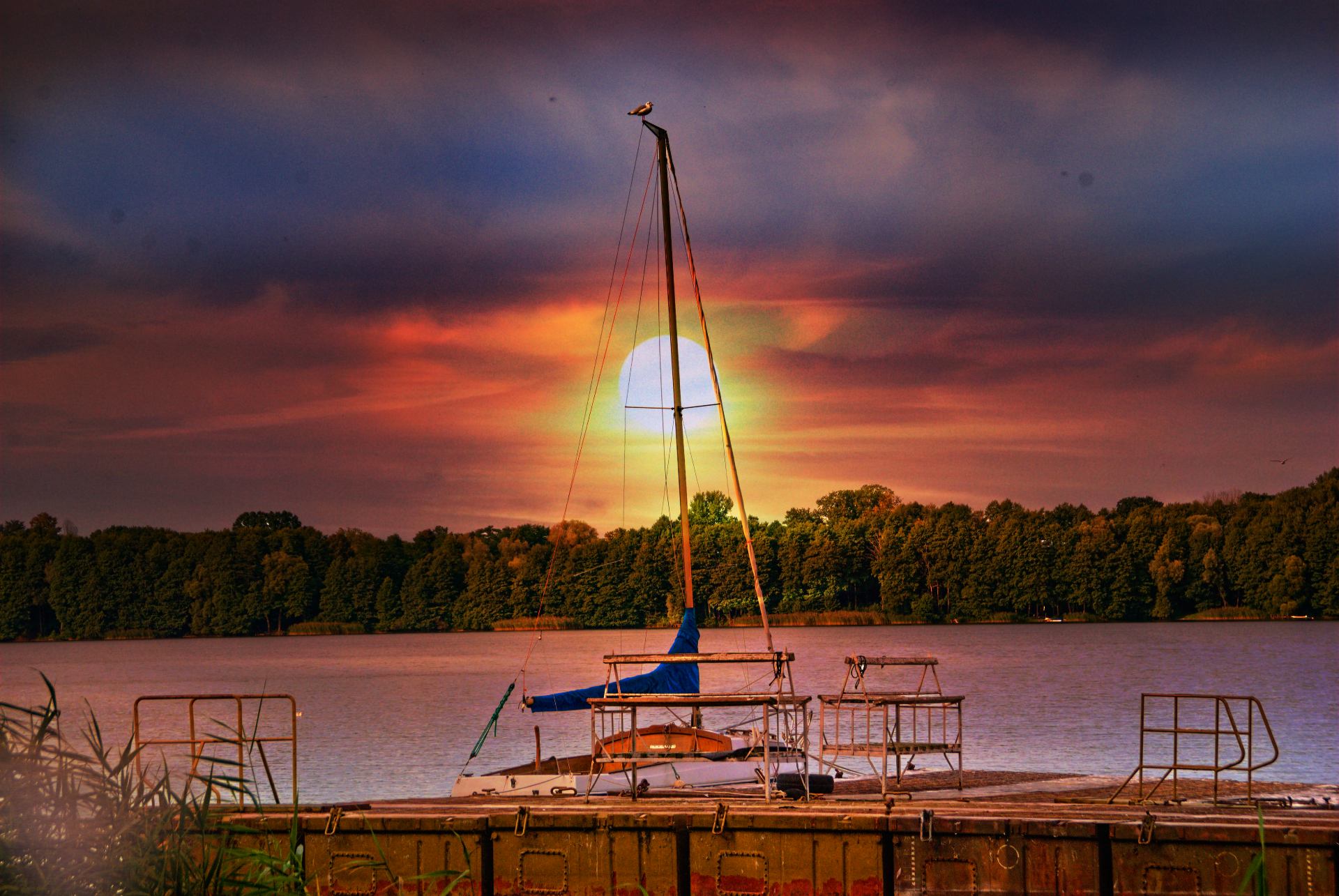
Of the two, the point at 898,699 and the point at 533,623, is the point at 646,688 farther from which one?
the point at 533,623

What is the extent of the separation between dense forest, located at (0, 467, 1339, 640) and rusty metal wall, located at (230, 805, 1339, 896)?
106370 millimetres

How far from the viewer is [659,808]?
15.6 meters

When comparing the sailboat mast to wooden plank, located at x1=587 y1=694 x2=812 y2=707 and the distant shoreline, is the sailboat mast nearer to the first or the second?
wooden plank, located at x1=587 y1=694 x2=812 y2=707

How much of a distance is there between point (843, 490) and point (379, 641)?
54540 millimetres

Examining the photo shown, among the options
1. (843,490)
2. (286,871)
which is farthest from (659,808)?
(843,490)

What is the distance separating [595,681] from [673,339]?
187 feet

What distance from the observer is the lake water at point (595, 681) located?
42.3 metres

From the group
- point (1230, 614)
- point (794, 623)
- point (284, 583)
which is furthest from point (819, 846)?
point (284, 583)

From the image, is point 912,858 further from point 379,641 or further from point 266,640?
point 266,640

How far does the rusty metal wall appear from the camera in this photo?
13930 mm

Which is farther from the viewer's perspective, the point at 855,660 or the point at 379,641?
the point at 379,641

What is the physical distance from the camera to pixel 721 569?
137m

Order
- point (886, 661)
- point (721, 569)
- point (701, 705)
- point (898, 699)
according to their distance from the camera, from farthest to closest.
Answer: point (721, 569) → point (886, 661) → point (898, 699) → point (701, 705)

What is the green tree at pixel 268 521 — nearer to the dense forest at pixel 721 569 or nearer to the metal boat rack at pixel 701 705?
the dense forest at pixel 721 569
